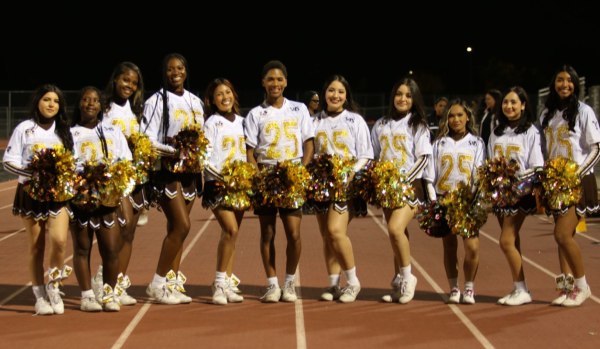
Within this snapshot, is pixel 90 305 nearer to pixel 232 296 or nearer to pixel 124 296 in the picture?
pixel 124 296

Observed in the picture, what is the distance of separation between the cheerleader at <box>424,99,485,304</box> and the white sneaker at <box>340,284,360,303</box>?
0.71 meters

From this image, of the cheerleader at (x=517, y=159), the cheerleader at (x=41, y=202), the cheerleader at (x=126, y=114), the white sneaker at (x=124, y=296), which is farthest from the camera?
the cheerleader at (x=126, y=114)

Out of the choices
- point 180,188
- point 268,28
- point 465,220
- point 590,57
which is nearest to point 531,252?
point 465,220

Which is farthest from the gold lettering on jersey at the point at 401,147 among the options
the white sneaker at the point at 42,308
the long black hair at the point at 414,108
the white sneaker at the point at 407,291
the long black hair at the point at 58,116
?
the white sneaker at the point at 42,308

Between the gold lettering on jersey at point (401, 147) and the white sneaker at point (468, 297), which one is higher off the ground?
the gold lettering on jersey at point (401, 147)

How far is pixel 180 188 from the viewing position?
6098 millimetres

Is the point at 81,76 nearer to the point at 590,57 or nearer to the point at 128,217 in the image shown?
the point at 590,57

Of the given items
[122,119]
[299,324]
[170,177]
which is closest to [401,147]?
[299,324]

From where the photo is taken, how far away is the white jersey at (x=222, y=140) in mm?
6129

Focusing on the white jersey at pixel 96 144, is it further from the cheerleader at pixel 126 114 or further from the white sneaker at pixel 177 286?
A: the white sneaker at pixel 177 286

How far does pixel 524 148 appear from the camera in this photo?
19.6 ft

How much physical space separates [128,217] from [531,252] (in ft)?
15.4

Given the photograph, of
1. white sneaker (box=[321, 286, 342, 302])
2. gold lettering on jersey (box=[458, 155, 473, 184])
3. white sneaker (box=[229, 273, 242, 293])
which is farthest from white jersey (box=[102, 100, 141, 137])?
gold lettering on jersey (box=[458, 155, 473, 184])

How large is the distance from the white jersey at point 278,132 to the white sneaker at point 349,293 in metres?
1.07
